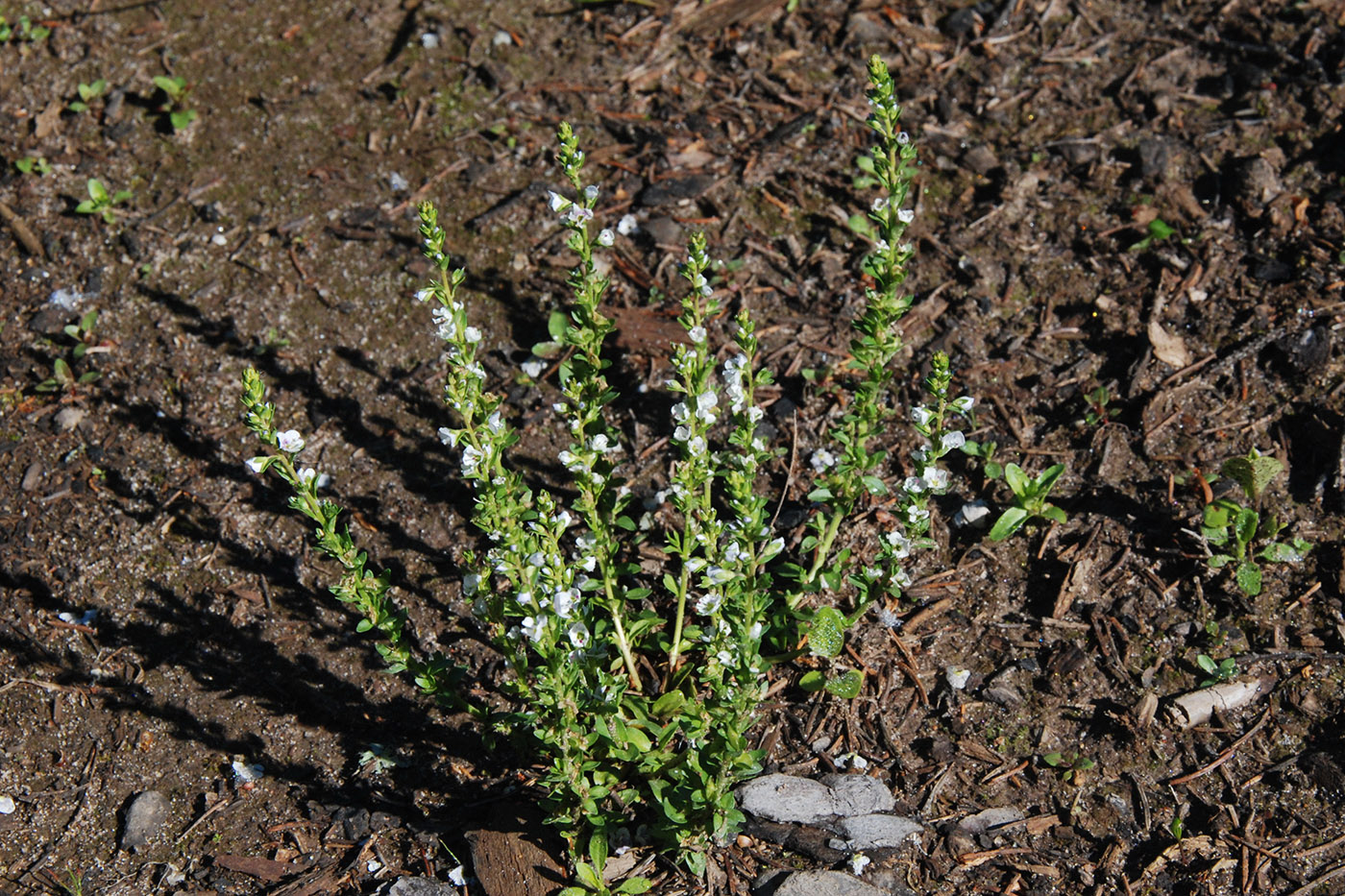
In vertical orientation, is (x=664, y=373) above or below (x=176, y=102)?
below

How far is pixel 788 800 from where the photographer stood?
12.9ft

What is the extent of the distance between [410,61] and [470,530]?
3.33 meters

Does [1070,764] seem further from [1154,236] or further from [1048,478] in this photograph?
[1154,236]

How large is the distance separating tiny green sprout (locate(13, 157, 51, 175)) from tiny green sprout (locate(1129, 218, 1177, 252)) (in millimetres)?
6218

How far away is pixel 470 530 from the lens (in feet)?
15.6

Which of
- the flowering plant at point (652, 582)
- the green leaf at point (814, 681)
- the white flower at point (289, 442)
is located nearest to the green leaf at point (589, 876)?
the flowering plant at point (652, 582)

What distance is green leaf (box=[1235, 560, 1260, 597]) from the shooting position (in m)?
4.23

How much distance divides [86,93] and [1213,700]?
22.9 feet

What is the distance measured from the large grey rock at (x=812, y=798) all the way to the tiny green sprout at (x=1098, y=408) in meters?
2.05

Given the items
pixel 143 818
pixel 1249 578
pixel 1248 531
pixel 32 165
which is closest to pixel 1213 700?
pixel 1249 578

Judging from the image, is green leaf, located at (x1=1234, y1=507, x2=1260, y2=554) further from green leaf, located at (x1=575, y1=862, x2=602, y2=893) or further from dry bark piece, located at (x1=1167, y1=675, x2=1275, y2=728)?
green leaf, located at (x1=575, y1=862, x2=602, y2=893)

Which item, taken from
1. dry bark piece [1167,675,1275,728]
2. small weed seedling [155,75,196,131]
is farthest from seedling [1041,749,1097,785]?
small weed seedling [155,75,196,131]

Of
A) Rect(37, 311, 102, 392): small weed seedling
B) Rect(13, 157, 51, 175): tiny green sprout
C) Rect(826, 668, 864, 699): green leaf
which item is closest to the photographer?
Rect(826, 668, 864, 699): green leaf

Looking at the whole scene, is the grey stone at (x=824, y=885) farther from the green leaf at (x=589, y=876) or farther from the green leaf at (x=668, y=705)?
the green leaf at (x=668, y=705)
